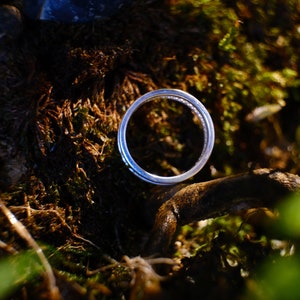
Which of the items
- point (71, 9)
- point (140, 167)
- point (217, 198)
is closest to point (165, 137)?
point (140, 167)

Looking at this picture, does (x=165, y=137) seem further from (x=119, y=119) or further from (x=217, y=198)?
(x=217, y=198)

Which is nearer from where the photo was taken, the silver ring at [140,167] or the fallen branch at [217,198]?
the fallen branch at [217,198]

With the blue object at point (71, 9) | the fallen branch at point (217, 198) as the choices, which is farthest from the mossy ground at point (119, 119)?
the fallen branch at point (217, 198)

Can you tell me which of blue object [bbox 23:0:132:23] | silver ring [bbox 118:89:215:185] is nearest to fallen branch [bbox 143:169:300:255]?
silver ring [bbox 118:89:215:185]

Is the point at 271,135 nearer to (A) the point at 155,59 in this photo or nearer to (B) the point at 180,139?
(B) the point at 180,139

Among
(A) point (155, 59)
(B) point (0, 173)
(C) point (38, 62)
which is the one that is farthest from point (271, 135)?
(B) point (0, 173)

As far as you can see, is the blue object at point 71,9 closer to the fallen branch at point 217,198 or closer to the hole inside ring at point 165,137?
the hole inside ring at point 165,137

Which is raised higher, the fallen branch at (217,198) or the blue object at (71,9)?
the blue object at (71,9)
